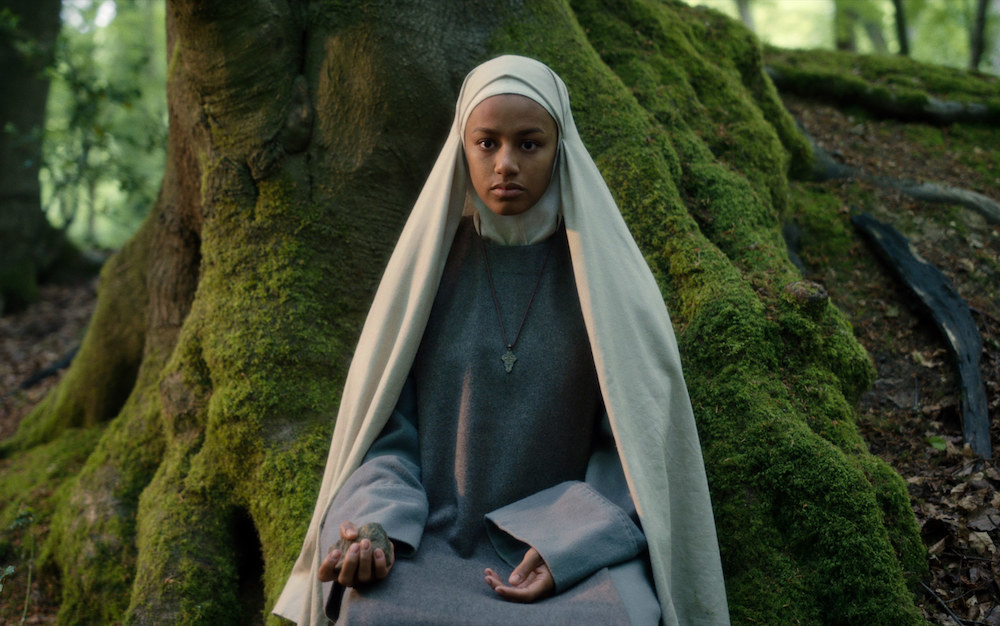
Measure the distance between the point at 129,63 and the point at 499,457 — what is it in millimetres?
10010

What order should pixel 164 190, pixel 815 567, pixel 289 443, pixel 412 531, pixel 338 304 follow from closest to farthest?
pixel 412 531 → pixel 815 567 → pixel 289 443 → pixel 338 304 → pixel 164 190

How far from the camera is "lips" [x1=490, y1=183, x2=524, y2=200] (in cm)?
272

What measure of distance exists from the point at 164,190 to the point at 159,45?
22871 millimetres

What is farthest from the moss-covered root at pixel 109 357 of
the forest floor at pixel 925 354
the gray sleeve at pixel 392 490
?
the gray sleeve at pixel 392 490

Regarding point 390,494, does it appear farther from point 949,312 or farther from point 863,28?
point 863,28

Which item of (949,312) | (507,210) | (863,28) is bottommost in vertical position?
(949,312)

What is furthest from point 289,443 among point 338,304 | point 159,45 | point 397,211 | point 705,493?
point 159,45

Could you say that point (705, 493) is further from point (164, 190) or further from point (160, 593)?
point (164, 190)

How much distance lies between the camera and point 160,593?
3.75 meters

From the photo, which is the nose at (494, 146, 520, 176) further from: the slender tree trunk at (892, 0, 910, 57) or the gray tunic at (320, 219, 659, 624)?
the slender tree trunk at (892, 0, 910, 57)

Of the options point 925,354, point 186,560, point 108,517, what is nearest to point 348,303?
point 186,560

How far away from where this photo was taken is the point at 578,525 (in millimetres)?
2492

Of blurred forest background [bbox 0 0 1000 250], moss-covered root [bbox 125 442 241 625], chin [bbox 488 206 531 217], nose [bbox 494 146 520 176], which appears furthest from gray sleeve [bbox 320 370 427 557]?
blurred forest background [bbox 0 0 1000 250]

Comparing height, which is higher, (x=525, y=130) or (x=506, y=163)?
(x=525, y=130)
